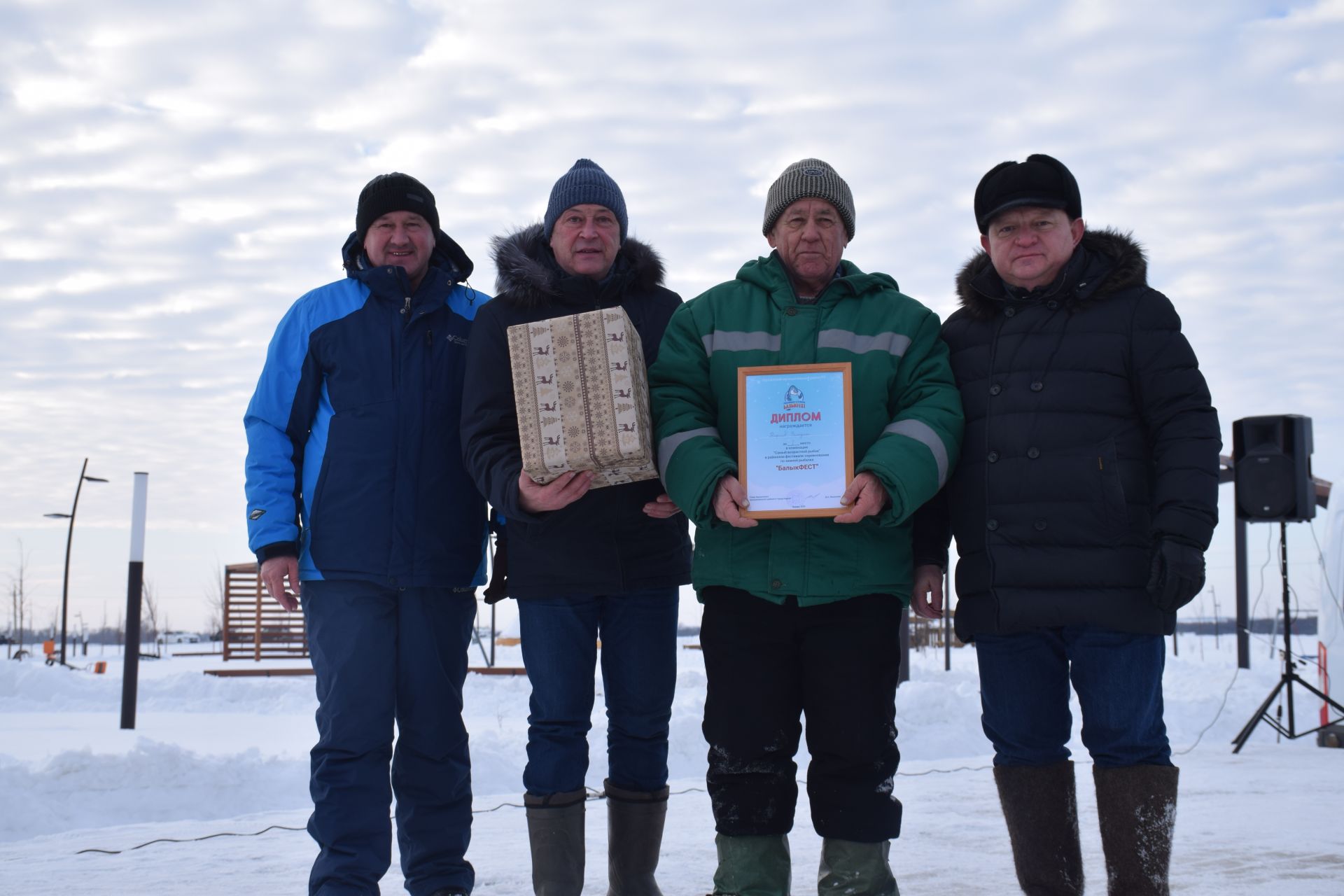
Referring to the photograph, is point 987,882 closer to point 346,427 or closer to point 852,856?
point 852,856

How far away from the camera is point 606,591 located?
2.89 metres

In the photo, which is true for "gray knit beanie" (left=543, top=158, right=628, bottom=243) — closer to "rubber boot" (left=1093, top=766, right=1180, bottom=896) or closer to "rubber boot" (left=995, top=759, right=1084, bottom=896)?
Result: "rubber boot" (left=995, top=759, right=1084, bottom=896)

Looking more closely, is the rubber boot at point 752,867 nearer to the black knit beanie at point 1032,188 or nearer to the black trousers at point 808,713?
the black trousers at point 808,713

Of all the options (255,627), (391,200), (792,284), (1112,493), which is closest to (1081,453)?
(1112,493)

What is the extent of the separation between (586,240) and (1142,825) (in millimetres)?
2111

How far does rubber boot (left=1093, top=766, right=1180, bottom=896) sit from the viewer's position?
2.60 m

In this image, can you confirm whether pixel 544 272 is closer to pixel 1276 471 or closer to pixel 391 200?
pixel 391 200

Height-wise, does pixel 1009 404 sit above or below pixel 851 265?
below

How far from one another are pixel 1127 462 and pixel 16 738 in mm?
7941

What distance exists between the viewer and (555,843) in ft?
9.34

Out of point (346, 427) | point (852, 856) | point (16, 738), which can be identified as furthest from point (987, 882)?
point (16, 738)

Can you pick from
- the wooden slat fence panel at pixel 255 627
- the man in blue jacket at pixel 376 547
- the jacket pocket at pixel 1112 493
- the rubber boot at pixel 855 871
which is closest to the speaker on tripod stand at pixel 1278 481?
the jacket pocket at pixel 1112 493

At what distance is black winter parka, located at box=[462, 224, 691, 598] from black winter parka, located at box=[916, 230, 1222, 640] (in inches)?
33.3

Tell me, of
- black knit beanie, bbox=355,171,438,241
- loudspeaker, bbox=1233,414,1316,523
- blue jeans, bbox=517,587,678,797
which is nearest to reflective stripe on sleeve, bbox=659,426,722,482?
blue jeans, bbox=517,587,678,797
